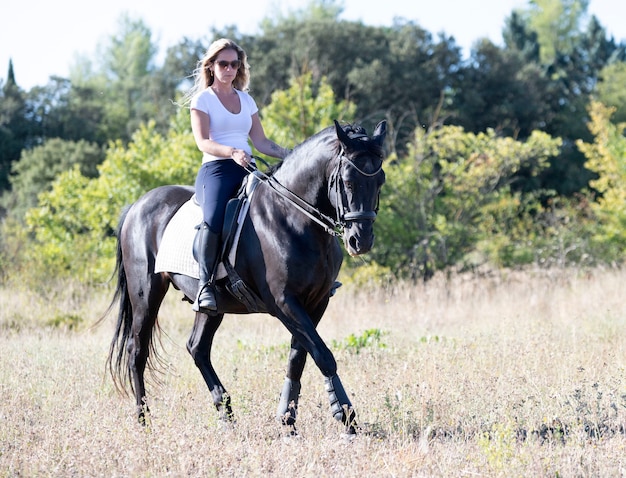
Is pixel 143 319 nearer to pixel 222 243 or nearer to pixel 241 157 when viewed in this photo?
pixel 222 243

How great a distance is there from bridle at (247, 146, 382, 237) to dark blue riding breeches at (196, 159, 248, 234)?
0.42 m

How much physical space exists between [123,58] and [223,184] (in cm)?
6225

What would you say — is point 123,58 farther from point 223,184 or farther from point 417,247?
point 223,184

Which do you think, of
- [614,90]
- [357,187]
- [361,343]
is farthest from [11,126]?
[357,187]

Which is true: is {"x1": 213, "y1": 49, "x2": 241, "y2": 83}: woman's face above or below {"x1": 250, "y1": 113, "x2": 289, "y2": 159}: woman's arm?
above

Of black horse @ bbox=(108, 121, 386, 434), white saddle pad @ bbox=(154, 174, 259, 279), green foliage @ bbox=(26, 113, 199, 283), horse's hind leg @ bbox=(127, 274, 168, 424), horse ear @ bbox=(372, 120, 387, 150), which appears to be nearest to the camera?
black horse @ bbox=(108, 121, 386, 434)

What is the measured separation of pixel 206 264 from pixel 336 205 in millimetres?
1243

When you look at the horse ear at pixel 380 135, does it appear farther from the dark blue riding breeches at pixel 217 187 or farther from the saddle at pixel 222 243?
the dark blue riding breeches at pixel 217 187

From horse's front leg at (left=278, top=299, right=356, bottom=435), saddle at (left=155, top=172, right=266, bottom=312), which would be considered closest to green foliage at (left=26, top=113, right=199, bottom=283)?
saddle at (left=155, top=172, right=266, bottom=312)

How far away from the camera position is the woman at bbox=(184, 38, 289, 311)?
585cm

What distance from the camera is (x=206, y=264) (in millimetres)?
5867

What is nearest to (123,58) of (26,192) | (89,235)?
(26,192)

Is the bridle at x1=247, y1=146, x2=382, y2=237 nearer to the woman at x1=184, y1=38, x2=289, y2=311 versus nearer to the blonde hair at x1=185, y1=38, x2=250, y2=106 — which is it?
the woman at x1=184, y1=38, x2=289, y2=311

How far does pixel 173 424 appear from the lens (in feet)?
18.2
